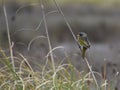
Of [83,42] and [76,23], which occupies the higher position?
[83,42]

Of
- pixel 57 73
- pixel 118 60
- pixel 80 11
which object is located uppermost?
pixel 57 73

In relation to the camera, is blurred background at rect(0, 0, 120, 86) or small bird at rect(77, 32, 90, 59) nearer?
small bird at rect(77, 32, 90, 59)

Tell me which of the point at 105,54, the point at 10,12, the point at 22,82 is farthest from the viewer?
the point at 10,12

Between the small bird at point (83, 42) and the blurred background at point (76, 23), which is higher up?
the small bird at point (83, 42)

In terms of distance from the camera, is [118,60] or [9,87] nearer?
[9,87]

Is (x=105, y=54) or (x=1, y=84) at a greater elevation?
(x=1, y=84)

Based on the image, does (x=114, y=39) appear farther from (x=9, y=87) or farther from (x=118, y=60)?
(x=9, y=87)

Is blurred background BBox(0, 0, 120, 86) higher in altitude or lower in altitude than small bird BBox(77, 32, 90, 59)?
lower

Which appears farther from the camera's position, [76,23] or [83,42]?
[76,23]

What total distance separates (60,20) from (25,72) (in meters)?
10.4

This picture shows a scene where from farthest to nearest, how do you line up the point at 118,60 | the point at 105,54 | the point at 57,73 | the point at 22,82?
the point at 105,54 → the point at 118,60 → the point at 57,73 → the point at 22,82

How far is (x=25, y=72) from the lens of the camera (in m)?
4.65

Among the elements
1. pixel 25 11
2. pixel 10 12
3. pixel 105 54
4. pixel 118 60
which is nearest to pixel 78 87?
pixel 118 60

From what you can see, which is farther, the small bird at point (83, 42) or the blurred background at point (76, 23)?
the blurred background at point (76, 23)
